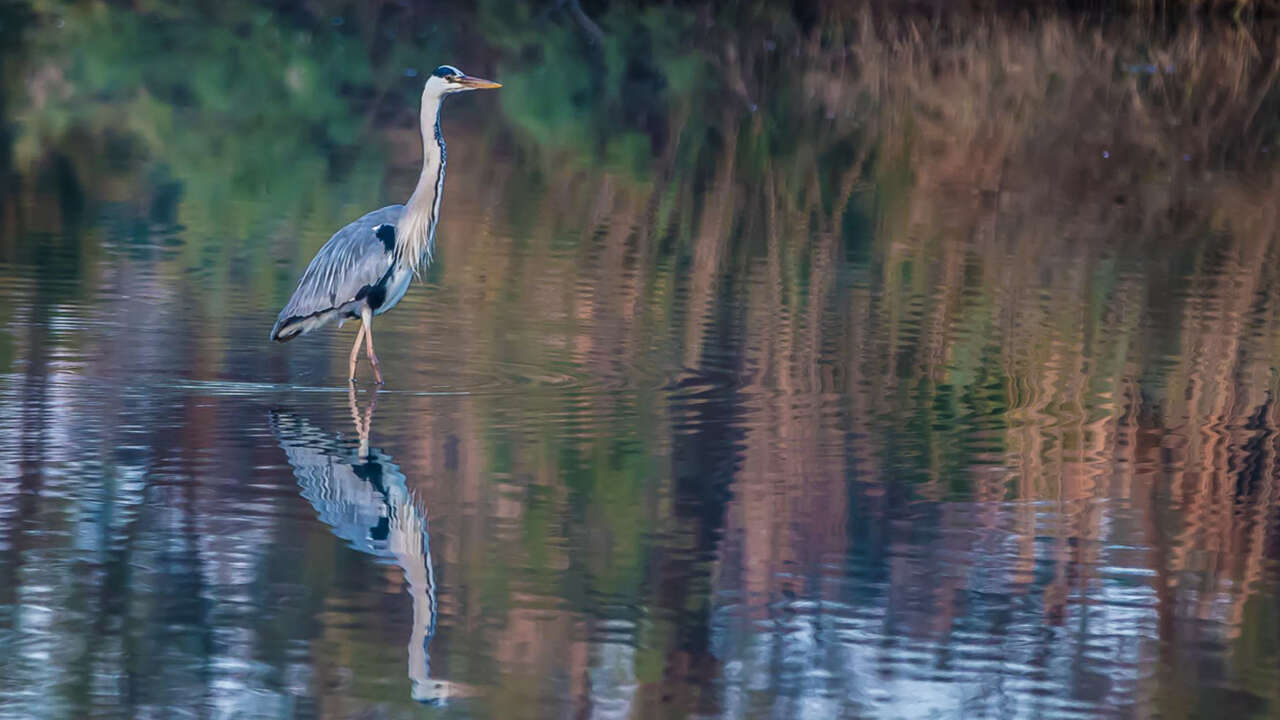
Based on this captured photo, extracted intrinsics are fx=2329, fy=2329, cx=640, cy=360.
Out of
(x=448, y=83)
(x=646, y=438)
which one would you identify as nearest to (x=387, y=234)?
(x=448, y=83)

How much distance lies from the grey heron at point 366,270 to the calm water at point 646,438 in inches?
9.2

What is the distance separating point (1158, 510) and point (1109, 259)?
706cm

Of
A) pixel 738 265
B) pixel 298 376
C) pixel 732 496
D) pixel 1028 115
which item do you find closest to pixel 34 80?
pixel 1028 115

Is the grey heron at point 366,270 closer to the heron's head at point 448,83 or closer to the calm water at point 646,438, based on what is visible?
the calm water at point 646,438

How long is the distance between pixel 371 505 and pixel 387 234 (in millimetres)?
3033

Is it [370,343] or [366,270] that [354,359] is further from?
[366,270]

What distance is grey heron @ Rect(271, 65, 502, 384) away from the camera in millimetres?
10820

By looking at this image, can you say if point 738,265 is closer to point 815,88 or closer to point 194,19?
point 815,88

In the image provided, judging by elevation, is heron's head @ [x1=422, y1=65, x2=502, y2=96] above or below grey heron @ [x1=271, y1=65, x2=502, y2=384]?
above

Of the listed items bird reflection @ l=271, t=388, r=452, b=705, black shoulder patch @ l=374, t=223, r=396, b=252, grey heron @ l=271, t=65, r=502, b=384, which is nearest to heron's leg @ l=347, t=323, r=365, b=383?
grey heron @ l=271, t=65, r=502, b=384

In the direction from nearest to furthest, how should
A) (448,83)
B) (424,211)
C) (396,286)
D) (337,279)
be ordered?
(337,279) < (396,286) < (424,211) < (448,83)

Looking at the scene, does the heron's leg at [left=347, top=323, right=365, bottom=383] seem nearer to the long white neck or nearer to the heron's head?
the long white neck

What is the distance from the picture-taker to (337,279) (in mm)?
10812

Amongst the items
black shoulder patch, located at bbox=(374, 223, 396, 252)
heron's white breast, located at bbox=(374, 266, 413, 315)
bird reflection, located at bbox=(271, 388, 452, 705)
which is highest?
black shoulder patch, located at bbox=(374, 223, 396, 252)
